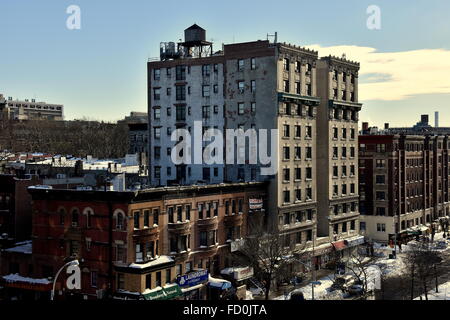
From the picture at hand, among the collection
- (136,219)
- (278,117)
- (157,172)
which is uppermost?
(278,117)

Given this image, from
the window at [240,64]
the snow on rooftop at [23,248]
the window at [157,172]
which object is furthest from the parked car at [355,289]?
the snow on rooftop at [23,248]

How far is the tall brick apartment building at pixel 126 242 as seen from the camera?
48156mm

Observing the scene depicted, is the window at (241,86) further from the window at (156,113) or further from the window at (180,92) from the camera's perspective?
the window at (156,113)

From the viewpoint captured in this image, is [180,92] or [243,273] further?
[180,92]

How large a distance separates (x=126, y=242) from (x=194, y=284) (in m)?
8.72

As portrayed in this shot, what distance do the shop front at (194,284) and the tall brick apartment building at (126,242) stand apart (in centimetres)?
9

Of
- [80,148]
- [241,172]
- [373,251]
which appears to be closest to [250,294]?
[241,172]

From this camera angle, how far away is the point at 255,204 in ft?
209

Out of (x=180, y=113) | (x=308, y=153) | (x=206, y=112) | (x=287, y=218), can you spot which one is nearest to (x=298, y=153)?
(x=308, y=153)

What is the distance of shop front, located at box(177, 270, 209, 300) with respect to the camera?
51034mm

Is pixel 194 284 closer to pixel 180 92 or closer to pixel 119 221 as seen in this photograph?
pixel 119 221

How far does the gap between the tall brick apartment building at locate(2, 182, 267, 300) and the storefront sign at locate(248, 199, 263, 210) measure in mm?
5320

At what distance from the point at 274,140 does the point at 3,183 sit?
31.2 meters
